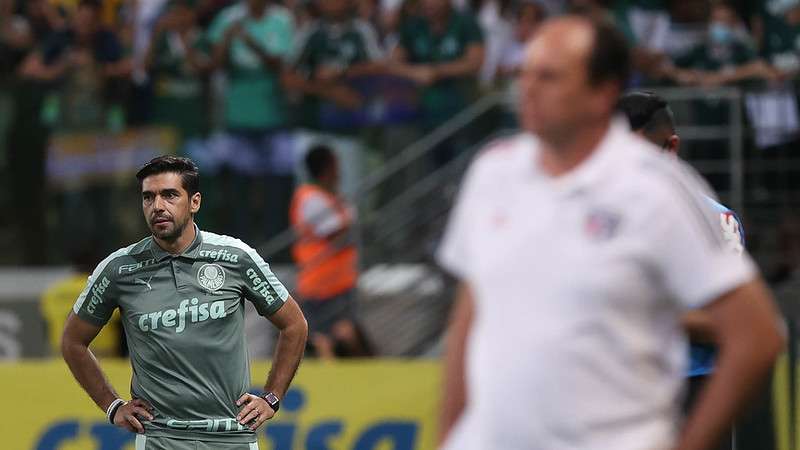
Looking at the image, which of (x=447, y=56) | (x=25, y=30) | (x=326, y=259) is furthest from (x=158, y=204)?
(x=25, y=30)

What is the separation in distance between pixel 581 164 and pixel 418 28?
32.9 ft

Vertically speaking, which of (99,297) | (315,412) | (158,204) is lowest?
(315,412)

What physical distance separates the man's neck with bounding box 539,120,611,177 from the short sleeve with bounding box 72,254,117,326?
3755 mm

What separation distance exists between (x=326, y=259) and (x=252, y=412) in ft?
20.3

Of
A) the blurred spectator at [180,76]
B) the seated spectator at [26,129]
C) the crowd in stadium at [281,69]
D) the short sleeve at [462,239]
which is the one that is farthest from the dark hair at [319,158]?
the short sleeve at [462,239]

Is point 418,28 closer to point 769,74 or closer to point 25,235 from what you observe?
point 769,74

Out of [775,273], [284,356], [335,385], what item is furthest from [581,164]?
[775,273]

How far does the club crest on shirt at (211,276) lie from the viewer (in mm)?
7051

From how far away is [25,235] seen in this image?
14461mm

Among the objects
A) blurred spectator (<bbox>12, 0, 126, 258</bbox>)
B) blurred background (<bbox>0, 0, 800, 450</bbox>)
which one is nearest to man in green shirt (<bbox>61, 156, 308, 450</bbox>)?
blurred background (<bbox>0, 0, 800, 450</bbox>)

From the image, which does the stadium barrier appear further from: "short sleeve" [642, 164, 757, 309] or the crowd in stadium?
"short sleeve" [642, 164, 757, 309]

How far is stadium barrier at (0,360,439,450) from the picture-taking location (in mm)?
11422

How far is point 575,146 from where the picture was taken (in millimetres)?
3711

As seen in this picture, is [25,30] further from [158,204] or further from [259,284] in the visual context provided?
[259,284]
